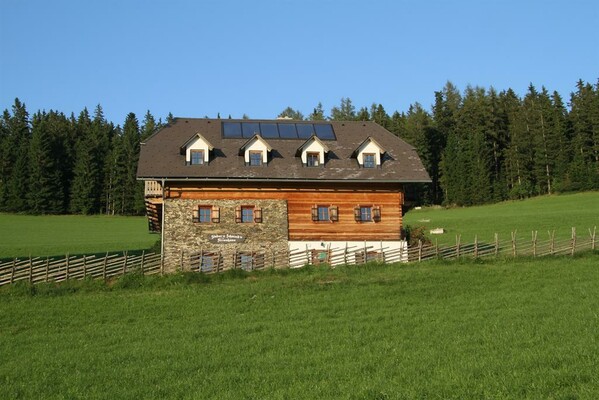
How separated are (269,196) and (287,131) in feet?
19.6

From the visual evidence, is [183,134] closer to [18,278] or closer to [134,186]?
[18,278]

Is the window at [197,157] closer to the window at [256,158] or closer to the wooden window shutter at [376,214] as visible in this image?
the window at [256,158]

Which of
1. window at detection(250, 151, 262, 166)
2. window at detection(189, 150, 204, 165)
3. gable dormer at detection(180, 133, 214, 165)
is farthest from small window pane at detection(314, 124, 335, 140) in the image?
window at detection(189, 150, 204, 165)

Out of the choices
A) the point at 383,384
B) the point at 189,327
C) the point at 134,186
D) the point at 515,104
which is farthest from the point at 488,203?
the point at 383,384

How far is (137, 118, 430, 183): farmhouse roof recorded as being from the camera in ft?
109

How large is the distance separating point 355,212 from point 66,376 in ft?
71.4

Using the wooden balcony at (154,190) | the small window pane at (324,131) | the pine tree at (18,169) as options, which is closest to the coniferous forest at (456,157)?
the pine tree at (18,169)

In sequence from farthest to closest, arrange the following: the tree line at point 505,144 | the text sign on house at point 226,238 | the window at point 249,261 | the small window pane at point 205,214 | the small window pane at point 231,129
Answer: the tree line at point 505,144, the small window pane at point 231,129, the small window pane at point 205,214, the text sign on house at point 226,238, the window at point 249,261

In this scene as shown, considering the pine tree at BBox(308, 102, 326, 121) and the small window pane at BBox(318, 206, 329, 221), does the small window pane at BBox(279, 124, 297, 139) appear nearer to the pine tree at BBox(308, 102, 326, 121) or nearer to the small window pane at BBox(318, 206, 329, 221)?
the small window pane at BBox(318, 206, 329, 221)

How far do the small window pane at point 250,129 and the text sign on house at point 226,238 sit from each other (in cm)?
688

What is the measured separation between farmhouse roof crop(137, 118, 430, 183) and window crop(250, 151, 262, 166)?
1.63 feet

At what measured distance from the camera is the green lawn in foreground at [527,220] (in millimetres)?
49031

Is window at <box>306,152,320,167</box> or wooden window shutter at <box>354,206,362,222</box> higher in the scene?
window at <box>306,152,320,167</box>

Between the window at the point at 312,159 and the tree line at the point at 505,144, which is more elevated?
the tree line at the point at 505,144
